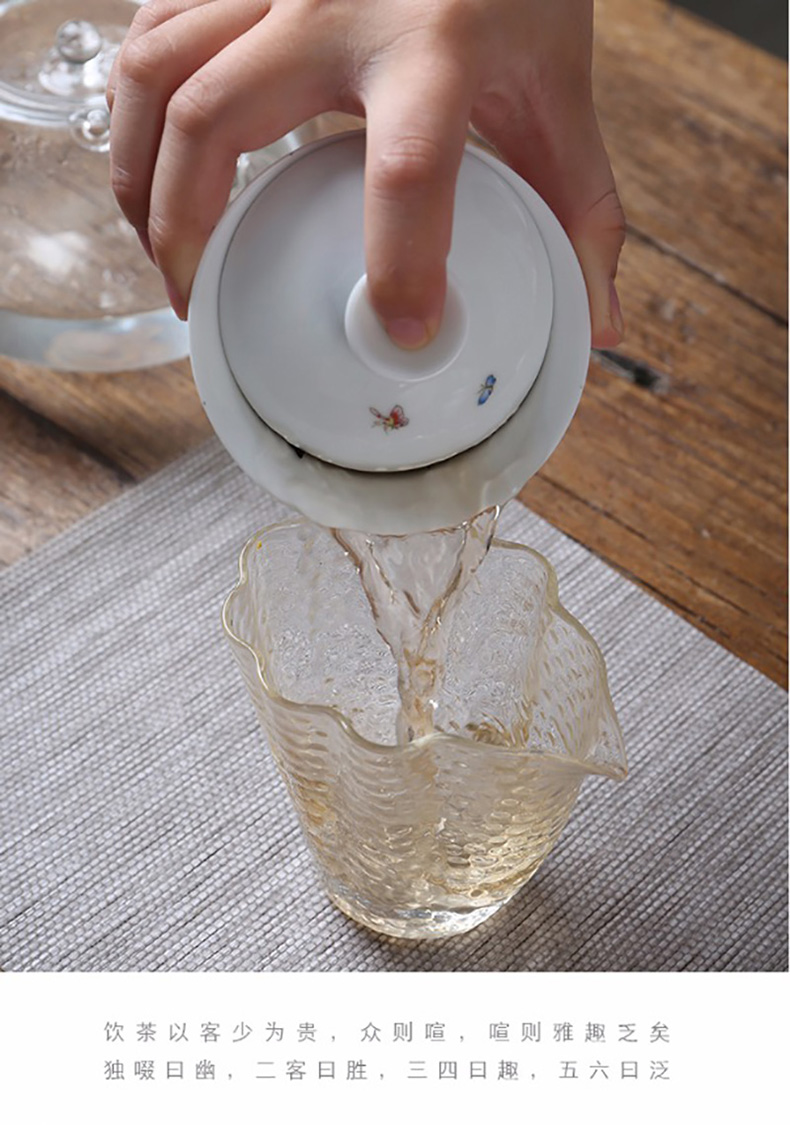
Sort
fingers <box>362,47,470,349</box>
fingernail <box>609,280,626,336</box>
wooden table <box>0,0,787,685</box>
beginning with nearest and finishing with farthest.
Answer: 1. fingers <box>362,47,470,349</box>
2. fingernail <box>609,280,626,336</box>
3. wooden table <box>0,0,787,685</box>

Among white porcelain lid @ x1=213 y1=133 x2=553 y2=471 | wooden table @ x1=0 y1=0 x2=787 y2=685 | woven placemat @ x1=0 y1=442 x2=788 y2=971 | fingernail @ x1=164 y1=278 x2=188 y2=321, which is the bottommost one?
woven placemat @ x1=0 y1=442 x2=788 y2=971

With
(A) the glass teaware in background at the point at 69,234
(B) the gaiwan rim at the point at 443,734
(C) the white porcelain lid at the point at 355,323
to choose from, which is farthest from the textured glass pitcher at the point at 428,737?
(A) the glass teaware in background at the point at 69,234

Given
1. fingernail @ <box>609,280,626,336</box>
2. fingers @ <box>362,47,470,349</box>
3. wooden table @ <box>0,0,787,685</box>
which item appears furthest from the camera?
wooden table @ <box>0,0,787,685</box>

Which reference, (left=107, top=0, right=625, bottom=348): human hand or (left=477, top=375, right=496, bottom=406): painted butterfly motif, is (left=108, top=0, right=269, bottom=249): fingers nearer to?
(left=107, top=0, right=625, bottom=348): human hand

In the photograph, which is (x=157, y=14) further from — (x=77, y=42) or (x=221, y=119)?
(x=77, y=42)

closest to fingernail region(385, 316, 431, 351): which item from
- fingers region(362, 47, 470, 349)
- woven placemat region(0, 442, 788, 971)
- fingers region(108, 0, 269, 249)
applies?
fingers region(362, 47, 470, 349)

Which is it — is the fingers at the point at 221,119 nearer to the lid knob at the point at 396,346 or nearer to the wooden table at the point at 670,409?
the lid knob at the point at 396,346

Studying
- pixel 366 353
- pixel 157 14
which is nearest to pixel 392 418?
pixel 366 353
